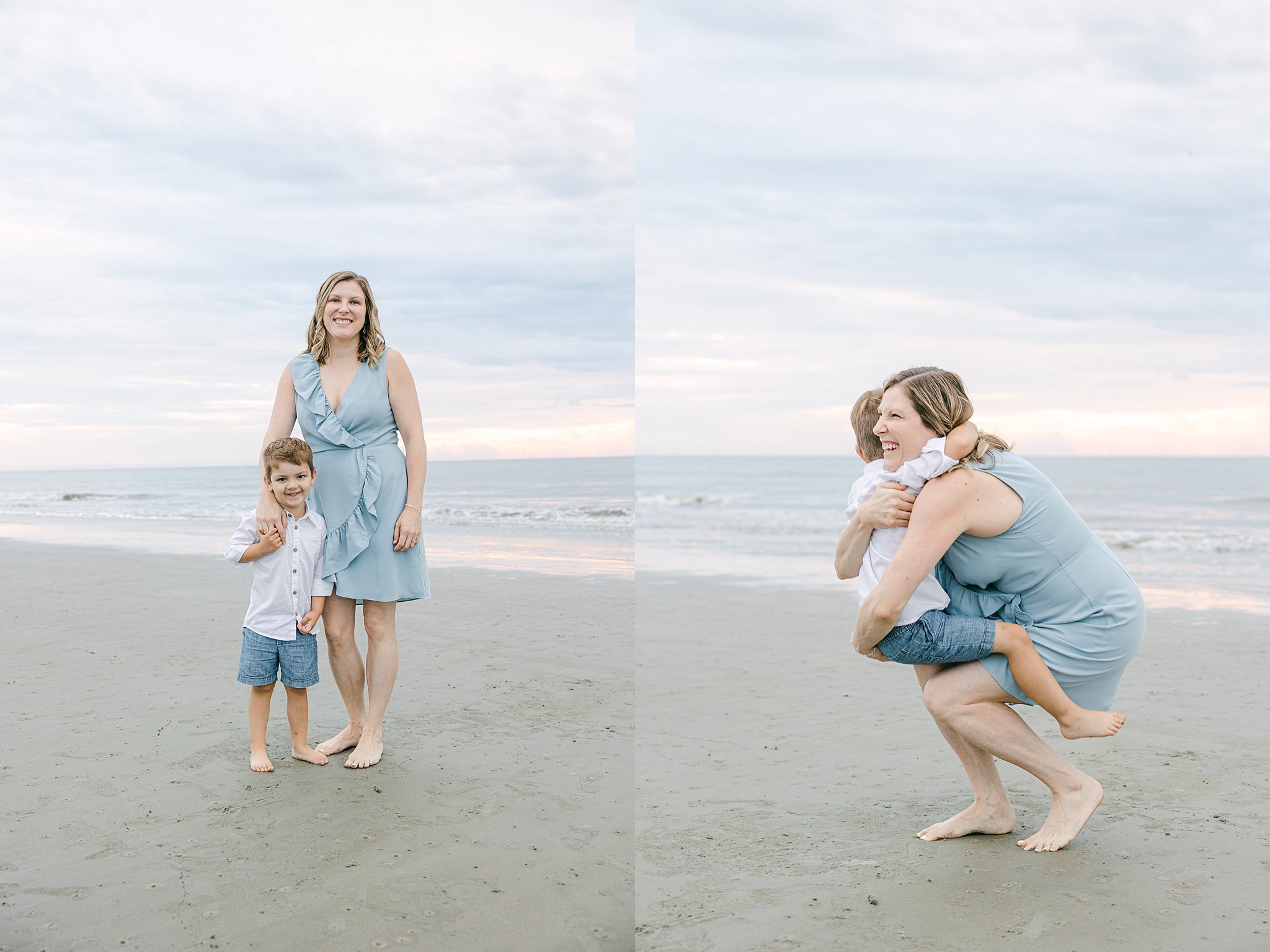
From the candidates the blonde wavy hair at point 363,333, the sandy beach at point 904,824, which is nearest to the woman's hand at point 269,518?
the blonde wavy hair at point 363,333

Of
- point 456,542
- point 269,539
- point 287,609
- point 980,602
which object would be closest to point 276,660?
point 287,609

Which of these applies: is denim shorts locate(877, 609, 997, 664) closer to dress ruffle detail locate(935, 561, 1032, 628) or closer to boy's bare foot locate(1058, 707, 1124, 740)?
dress ruffle detail locate(935, 561, 1032, 628)

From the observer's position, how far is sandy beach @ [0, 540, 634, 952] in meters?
2.47

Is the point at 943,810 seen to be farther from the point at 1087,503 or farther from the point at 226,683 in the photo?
the point at 1087,503

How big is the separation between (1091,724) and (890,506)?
913 mm

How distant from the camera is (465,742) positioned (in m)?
4.12

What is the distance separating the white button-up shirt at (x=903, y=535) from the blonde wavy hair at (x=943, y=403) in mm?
57

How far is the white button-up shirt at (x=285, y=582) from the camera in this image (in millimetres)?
3732

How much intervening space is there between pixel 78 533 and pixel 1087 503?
24.5m

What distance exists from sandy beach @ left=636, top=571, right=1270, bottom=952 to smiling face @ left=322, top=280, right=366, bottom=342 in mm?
2046

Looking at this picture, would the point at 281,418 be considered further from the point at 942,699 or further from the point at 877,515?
the point at 942,699

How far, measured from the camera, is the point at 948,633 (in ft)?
9.63

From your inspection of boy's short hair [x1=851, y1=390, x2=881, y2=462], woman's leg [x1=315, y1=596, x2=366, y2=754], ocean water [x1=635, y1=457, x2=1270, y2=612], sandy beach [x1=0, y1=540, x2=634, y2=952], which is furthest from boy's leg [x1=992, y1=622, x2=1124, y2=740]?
ocean water [x1=635, y1=457, x2=1270, y2=612]

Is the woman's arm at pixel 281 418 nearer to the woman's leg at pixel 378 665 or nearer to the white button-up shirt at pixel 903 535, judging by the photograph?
the woman's leg at pixel 378 665
